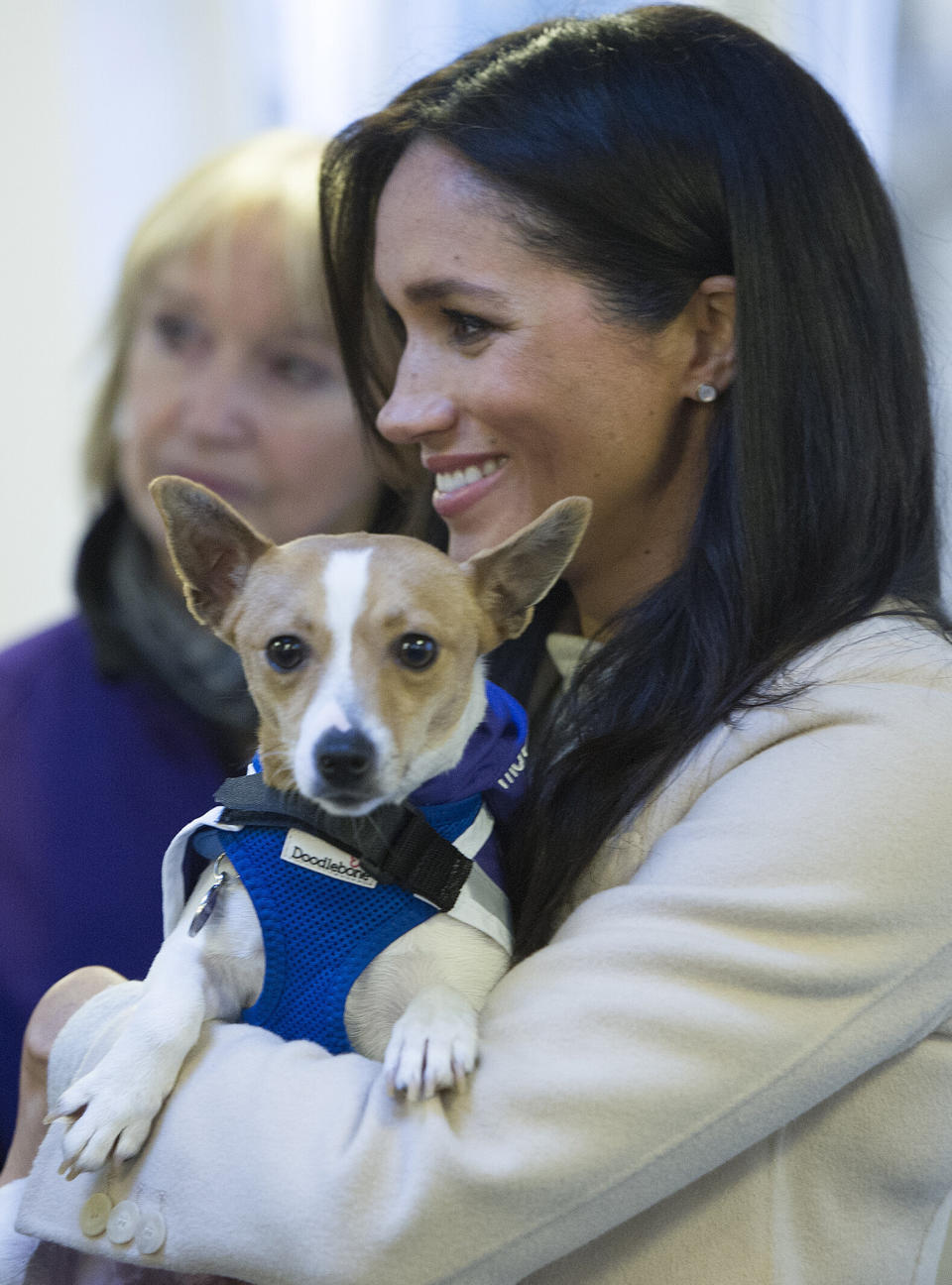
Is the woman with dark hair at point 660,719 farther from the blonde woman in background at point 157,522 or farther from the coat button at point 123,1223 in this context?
the blonde woman in background at point 157,522

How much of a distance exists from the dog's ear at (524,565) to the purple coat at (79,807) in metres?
0.64

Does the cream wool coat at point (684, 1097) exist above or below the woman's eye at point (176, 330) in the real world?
below

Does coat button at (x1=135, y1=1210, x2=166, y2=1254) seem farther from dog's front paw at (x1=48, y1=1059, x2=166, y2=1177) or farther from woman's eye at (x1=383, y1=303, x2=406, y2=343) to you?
woman's eye at (x1=383, y1=303, x2=406, y2=343)

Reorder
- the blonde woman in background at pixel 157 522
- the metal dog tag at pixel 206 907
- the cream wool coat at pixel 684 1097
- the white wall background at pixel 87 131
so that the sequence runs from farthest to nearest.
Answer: the white wall background at pixel 87 131
the blonde woman in background at pixel 157 522
the metal dog tag at pixel 206 907
the cream wool coat at pixel 684 1097

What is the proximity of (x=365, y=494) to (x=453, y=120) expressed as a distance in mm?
740

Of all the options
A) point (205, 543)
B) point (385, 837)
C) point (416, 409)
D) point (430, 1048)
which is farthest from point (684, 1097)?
point (416, 409)

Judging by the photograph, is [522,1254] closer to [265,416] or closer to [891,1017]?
[891,1017]

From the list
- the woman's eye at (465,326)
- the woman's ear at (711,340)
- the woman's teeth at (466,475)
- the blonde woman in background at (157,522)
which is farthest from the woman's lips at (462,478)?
the blonde woman in background at (157,522)

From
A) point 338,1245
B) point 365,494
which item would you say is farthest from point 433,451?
point 338,1245

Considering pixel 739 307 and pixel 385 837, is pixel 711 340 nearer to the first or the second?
pixel 739 307

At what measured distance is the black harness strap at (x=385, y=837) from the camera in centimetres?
108

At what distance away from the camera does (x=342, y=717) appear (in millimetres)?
1066

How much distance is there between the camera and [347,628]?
1132 millimetres

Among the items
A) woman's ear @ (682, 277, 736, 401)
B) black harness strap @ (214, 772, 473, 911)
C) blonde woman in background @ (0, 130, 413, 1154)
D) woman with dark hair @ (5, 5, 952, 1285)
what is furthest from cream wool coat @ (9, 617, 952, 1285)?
blonde woman in background @ (0, 130, 413, 1154)
